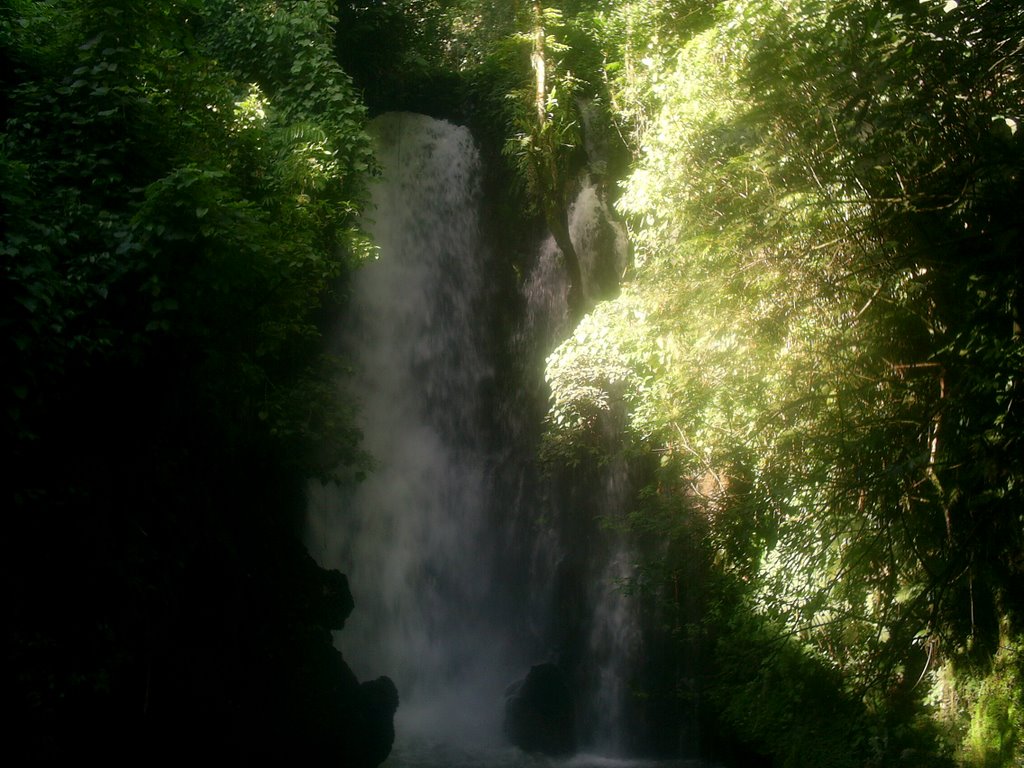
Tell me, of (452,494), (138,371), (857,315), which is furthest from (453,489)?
(857,315)

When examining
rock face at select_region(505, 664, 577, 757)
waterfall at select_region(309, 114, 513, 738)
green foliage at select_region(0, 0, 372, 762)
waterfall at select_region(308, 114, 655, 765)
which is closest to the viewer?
green foliage at select_region(0, 0, 372, 762)

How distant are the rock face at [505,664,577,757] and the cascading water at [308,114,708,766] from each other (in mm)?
287

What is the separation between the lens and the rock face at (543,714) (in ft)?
33.7

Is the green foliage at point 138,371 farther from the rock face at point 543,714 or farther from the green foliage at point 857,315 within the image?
the rock face at point 543,714

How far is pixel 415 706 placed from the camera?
1155 centimetres

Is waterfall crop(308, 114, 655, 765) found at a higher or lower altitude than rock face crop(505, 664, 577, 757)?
higher

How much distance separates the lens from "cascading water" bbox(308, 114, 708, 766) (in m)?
11.2

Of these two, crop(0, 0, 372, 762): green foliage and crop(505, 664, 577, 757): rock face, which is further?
crop(505, 664, 577, 757): rock face

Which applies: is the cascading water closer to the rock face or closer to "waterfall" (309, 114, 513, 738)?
"waterfall" (309, 114, 513, 738)

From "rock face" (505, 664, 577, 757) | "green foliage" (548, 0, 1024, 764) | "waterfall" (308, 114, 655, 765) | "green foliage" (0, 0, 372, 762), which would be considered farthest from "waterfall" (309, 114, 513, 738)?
"green foliage" (548, 0, 1024, 764)

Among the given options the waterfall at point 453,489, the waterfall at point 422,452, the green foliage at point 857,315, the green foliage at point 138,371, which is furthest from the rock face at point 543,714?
the green foliage at point 138,371

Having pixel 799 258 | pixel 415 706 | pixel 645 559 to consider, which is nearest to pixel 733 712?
pixel 645 559

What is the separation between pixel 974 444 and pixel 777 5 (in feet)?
15.0

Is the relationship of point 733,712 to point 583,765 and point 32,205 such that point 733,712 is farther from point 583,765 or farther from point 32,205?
point 32,205
